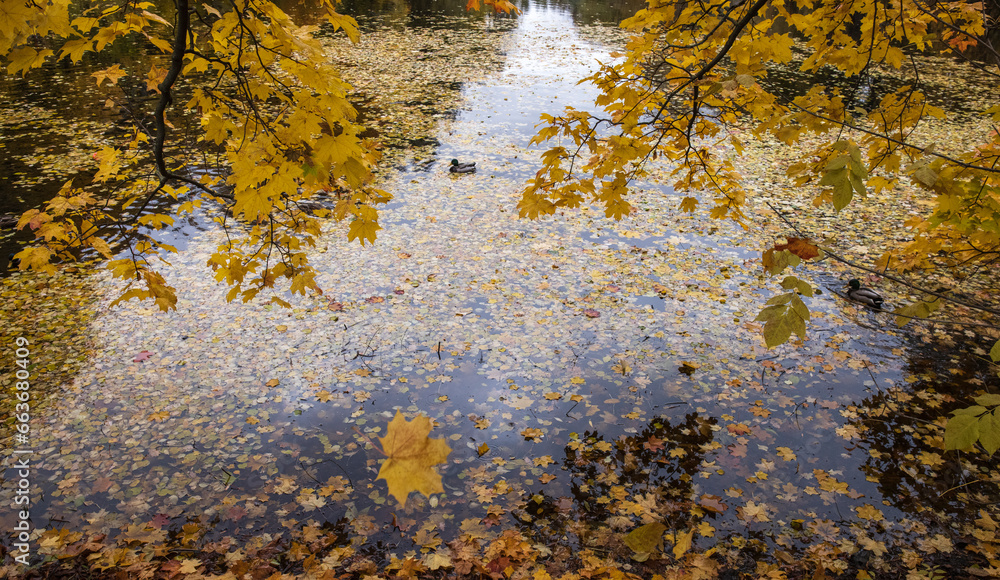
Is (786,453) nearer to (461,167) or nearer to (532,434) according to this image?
(532,434)

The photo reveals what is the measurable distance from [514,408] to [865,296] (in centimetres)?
419

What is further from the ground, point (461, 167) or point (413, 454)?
point (461, 167)

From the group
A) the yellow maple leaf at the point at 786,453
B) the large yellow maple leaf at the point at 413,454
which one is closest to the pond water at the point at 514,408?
the yellow maple leaf at the point at 786,453

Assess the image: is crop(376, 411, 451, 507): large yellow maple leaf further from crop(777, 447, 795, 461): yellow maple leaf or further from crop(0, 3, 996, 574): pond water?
crop(777, 447, 795, 461): yellow maple leaf

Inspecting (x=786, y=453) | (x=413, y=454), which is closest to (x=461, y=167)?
(x=786, y=453)

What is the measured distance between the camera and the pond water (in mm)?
3594

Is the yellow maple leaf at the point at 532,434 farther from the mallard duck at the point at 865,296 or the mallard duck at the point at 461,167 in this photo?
the mallard duck at the point at 461,167

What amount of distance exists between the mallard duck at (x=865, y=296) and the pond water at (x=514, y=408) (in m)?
0.18

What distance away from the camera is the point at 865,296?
18.7ft

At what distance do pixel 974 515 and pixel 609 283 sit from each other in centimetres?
375

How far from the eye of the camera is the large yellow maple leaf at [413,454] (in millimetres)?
1745

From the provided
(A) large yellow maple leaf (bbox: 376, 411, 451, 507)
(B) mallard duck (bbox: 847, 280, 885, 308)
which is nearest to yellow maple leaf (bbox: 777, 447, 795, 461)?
A: (B) mallard duck (bbox: 847, 280, 885, 308)

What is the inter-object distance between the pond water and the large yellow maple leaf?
1.98 metres

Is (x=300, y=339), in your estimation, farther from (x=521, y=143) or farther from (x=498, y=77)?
(x=498, y=77)
